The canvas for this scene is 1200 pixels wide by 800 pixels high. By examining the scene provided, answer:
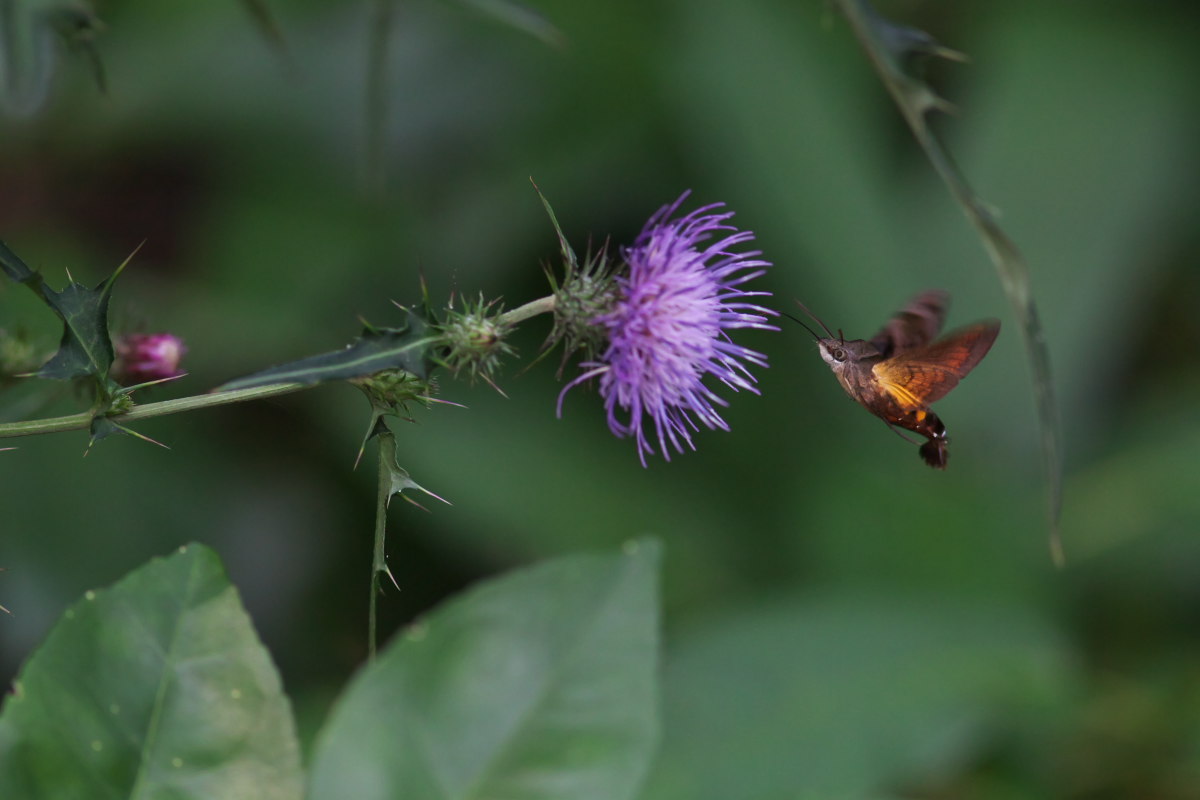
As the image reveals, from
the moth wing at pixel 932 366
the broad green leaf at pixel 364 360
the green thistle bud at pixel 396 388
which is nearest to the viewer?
the broad green leaf at pixel 364 360

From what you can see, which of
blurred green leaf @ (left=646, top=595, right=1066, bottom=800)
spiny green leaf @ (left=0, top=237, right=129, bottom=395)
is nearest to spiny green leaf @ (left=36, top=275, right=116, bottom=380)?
spiny green leaf @ (left=0, top=237, right=129, bottom=395)

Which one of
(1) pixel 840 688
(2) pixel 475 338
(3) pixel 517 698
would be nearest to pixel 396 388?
(2) pixel 475 338

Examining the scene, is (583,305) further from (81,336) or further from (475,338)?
(81,336)

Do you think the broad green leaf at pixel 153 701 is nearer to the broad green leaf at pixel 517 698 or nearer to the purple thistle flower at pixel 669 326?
the broad green leaf at pixel 517 698

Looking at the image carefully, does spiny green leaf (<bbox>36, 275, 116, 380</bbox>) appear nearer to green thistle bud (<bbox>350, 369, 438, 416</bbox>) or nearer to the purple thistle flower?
green thistle bud (<bbox>350, 369, 438, 416</bbox>)

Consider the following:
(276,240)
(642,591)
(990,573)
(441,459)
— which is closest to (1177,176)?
(990,573)

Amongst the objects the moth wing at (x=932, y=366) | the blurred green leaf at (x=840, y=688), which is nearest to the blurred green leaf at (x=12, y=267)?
the moth wing at (x=932, y=366)
